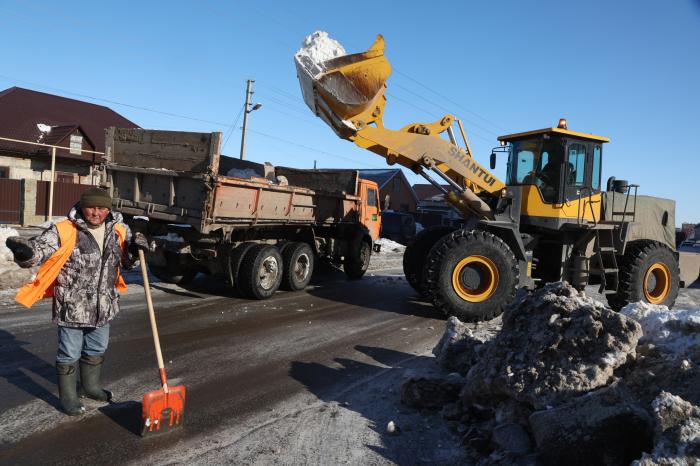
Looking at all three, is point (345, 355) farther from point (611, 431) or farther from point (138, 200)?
point (138, 200)

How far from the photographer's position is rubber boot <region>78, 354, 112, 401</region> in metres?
4.10

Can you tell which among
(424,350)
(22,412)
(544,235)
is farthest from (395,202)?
(22,412)

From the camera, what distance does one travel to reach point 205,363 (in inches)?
211

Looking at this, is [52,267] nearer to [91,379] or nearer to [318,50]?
[91,379]

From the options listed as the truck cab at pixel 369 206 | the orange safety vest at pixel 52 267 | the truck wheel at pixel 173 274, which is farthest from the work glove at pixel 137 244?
the truck cab at pixel 369 206

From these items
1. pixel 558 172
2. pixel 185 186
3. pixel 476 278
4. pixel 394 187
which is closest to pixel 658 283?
pixel 558 172

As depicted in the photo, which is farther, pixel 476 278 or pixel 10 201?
pixel 10 201

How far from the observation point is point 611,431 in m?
3.05

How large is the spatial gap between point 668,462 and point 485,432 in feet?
4.28

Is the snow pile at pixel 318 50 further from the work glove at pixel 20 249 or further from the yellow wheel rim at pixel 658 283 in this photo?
the yellow wheel rim at pixel 658 283

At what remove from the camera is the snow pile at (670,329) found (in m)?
3.74

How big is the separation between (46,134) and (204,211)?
2101 centimetres

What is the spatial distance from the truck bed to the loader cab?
164 inches

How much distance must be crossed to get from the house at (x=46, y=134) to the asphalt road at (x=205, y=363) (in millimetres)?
16778
